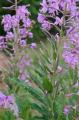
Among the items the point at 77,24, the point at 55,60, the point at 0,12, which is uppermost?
the point at 77,24

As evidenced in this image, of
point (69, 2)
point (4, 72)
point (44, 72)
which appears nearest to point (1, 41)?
point (4, 72)

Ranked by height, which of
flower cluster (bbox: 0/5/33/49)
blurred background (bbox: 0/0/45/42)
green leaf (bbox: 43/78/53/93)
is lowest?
blurred background (bbox: 0/0/45/42)

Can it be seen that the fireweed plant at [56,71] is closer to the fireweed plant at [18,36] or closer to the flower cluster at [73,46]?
the flower cluster at [73,46]

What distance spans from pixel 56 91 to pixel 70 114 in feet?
0.94

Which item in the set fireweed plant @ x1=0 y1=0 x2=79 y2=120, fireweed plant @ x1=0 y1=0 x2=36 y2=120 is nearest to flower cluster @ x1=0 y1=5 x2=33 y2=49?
fireweed plant @ x1=0 y1=0 x2=36 y2=120

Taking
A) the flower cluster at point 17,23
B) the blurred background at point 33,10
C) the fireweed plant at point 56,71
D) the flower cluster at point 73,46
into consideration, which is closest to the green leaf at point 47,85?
the fireweed plant at point 56,71

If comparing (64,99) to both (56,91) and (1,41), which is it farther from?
(1,41)

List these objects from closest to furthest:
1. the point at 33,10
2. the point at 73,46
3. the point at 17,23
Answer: the point at 73,46 < the point at 17,23 < the point at 33,10

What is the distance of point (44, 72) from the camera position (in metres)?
5.20

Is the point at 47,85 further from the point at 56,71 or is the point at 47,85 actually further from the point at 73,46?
the point at 73,46

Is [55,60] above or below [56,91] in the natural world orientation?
above

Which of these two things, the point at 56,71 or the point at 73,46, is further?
the point at 56,71

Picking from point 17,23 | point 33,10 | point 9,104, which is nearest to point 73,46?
point 9,104

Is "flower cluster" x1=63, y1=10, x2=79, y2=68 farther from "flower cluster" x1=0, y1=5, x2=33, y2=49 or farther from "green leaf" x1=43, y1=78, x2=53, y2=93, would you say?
"flower cluster" x1=0, y1=5, x2=33, y2=49
